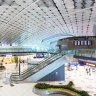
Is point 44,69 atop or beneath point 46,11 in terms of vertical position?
beneath

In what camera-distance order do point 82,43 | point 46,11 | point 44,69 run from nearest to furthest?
1. point 46,11
2. point 82,43
3. point 44,69

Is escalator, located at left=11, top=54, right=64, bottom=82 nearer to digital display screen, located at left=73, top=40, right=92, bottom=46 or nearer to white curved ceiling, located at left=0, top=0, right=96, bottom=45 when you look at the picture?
white curved ceiling, located at left=0, top=0, right=96, bottom=45

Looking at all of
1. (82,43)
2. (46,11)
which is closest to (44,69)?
(82,43)

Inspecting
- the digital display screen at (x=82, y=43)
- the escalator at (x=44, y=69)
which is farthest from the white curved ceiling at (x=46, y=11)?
the escalator at (x=44, y=69)

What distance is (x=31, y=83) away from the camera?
26.8m

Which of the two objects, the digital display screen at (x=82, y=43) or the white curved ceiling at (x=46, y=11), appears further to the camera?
the digital display screen at (x=82, y=43)

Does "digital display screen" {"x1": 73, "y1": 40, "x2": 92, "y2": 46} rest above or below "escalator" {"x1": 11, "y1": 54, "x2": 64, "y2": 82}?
above

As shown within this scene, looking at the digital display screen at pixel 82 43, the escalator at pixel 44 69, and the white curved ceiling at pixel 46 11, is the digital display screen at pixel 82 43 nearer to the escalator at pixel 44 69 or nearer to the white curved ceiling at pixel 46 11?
the white curved ceiling at pixel 46 11

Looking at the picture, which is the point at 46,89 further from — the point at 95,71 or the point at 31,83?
the point at 95,71

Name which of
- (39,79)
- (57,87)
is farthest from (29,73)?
(57,87)

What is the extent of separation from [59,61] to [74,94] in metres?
9.20

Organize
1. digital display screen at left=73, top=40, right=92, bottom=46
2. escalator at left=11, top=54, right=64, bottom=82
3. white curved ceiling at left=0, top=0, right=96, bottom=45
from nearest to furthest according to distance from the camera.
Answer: white curved ceiling at left=0, top=0, right=96, bottom=45, digital display screen at left=73, top=40, right=92, bottom=46, escalator at left=11, top=54, right=64, bottom=82

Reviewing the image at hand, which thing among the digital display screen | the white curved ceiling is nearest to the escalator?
the white curved ceiling

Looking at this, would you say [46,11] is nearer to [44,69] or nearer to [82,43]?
[82,43]
